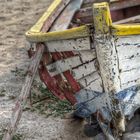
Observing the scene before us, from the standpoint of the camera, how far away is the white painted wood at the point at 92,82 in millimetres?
4714

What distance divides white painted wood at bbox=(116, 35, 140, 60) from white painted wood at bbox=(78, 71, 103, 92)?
351mm

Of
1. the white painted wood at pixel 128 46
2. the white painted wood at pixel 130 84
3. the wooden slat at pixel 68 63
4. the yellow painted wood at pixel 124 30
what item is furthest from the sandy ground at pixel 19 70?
the yellow painted wood at pixel 124 30

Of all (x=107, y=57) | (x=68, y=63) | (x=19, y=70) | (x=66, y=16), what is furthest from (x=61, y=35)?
(x=19, y=70)

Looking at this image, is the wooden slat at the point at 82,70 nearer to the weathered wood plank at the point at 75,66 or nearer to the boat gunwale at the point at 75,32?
the weathered wood plank at the point at 75,66

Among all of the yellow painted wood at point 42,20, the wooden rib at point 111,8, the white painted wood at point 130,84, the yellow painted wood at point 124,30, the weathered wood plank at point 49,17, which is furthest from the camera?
the wooden rib at point 111,8

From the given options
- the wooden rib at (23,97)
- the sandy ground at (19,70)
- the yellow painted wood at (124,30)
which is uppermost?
the yellow painted wood at (124,30)

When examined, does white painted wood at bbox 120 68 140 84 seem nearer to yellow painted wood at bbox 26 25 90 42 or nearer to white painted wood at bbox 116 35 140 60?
white painted wood at bbox 116 35 140 60

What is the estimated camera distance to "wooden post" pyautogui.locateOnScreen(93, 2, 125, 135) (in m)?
4.25

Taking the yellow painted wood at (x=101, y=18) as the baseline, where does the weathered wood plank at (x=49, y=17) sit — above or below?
below

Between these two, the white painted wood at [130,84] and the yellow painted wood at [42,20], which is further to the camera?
the yellow painted wood at [42,20]

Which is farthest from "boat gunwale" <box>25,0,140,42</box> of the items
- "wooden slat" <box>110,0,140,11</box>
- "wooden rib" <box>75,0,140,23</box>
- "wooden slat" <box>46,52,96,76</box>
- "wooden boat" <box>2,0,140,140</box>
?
"wooden slat" <box>110,0,140,11</box>

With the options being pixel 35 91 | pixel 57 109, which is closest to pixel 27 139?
pixel 57 109

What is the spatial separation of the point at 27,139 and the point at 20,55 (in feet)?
8.25

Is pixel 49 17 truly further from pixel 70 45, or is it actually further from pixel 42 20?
pixel 70 45
